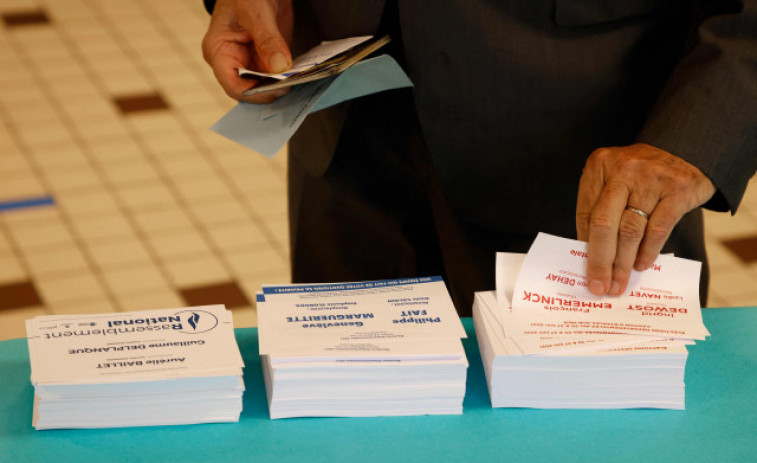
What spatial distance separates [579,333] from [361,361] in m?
0.29

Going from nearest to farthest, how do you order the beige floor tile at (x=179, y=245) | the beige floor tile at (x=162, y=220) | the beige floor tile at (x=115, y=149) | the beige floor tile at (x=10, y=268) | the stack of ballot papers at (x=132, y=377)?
the stack of ballot papers at (x=132, y=377) → the beige floor tile at (x=10, y=268) → the beige floor tile at (x=179, y=245) → the beige floor tile at (x=162, y=220) → the beige floor tile at (x=115, y=149)

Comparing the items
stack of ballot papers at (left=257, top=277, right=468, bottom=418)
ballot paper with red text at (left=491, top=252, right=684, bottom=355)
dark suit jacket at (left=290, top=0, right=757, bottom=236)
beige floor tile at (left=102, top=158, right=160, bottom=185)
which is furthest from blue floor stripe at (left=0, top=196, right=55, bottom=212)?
ballot paper with red text at (left=491, top=252, right=684, bottom=355)

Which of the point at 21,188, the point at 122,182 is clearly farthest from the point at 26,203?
the point at 122,182

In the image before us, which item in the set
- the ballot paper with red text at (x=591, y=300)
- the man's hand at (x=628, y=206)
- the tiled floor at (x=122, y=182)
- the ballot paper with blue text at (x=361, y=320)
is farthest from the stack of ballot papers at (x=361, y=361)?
→ the tiled floor at (x=122, y=182)

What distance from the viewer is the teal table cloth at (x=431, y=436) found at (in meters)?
1.16

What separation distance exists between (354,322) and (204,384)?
0.71ft

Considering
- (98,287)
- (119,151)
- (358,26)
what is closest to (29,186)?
(119,151)

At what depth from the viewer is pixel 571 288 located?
1341 millimetres

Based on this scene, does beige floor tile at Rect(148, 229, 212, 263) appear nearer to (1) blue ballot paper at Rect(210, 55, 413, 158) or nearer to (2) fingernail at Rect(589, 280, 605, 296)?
(1) blue ballot paper at Rect(210, 55, 413, 158)

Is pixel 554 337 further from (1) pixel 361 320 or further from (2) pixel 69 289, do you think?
(2) pixel 69 289

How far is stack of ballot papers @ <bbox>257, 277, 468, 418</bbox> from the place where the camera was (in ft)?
3.89

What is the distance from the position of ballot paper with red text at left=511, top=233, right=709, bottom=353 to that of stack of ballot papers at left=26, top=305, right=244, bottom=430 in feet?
1.26

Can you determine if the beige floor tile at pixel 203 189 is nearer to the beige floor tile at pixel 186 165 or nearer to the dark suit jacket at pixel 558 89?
the beige floor tile at pixel 186 165

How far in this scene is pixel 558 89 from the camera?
1631 mm
